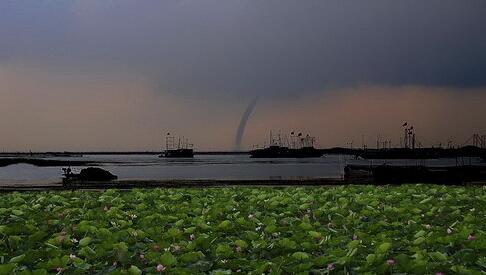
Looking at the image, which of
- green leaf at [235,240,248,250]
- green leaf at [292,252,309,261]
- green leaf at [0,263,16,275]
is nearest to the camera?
green leaf at [0,263,16,275]

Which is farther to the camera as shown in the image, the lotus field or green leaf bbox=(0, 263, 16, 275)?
the lotus field

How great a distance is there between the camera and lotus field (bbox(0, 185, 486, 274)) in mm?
5297

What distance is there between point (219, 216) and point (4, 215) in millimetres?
3531

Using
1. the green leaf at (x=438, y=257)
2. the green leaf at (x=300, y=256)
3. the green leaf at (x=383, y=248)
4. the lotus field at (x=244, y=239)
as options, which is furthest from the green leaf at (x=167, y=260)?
the green leaf at (x=438, y=257)

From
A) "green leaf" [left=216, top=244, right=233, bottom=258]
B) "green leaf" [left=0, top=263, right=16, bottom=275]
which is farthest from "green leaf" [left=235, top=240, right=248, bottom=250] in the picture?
"green leaf" [left=0, top=263, right=16, bottom=275]

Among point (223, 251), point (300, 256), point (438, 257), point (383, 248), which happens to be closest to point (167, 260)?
point (223, 251)

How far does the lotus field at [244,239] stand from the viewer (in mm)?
5297

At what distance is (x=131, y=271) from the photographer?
5.02 metres

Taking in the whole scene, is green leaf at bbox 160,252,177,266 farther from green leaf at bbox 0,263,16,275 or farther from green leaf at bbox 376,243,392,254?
green leaf at bbox 376,243,392,254

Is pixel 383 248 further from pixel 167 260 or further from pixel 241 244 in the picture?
pixel 167 260

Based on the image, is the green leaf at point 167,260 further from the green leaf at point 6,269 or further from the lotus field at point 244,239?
the green leaf at point 6,269

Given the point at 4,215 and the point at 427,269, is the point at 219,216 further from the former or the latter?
the point at 427,269

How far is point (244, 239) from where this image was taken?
22.5ft

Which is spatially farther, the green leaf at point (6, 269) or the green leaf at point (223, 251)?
the green leaf at point (223, 251)
